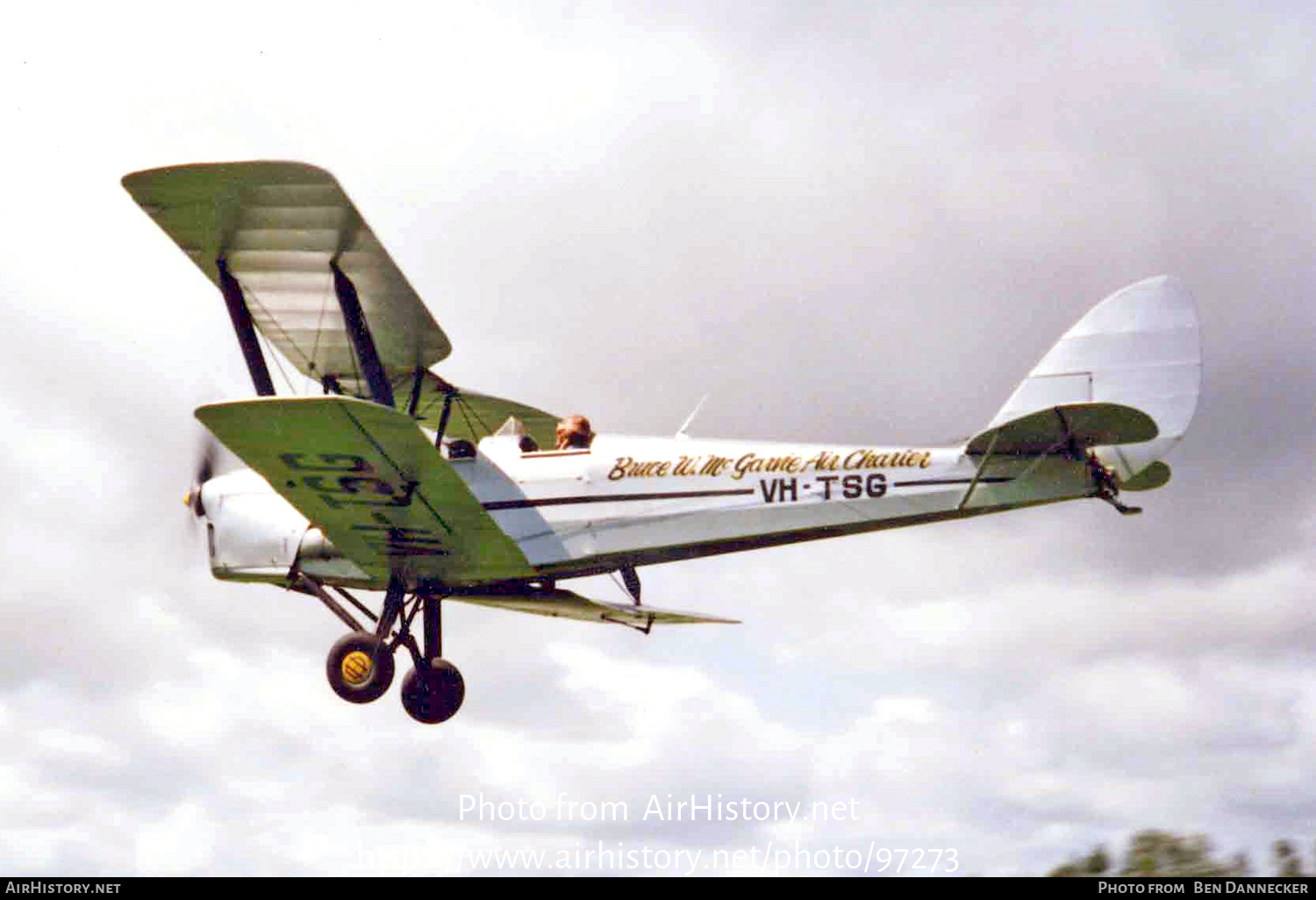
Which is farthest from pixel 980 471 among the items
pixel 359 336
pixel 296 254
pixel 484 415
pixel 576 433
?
pixel 484 415

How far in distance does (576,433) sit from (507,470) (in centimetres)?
54

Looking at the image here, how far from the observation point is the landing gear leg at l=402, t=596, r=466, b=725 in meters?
11.7

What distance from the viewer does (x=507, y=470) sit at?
10797 mm

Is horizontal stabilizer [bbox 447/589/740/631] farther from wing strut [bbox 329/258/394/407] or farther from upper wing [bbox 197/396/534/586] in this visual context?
wing strut [bbox 329/258/394/407]

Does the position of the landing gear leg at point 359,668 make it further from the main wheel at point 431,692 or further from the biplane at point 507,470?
the main wheel at point 431,692

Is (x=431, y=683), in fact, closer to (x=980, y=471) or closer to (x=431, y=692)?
(x=431, y=692)

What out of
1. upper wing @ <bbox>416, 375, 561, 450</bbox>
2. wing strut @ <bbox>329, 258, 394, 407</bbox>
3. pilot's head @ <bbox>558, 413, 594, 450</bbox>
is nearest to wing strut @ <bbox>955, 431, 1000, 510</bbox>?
pilot's head @ <bbox>558, 413, 594, 450</bbox>

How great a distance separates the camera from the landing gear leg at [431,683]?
11719 mm

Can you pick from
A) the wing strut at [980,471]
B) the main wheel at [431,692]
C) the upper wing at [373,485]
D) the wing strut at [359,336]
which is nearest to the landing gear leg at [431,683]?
the main wheel at [431,692]

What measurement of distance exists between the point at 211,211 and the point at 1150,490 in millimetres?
→ 6429

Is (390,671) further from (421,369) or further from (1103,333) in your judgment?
(1103,333)

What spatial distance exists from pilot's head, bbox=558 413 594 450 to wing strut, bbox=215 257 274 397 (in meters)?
2.02

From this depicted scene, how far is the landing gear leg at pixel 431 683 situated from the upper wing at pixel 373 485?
733 millimetres

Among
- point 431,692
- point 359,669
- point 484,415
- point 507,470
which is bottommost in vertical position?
point 359,669
